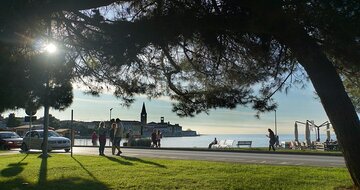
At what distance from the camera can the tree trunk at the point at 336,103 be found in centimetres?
902

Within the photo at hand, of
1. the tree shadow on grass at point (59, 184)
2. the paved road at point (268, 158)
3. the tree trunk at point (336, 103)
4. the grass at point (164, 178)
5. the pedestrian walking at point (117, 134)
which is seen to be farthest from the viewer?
the pedestrian walking at point (117, 134)

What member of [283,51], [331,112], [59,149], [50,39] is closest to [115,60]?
[50,39]

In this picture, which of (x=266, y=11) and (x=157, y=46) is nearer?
(x=266, y=11)

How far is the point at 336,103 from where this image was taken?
913 centimetres

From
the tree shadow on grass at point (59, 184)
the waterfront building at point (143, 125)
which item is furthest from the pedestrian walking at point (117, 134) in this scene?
the tree shadow on grass at point (59, 184)

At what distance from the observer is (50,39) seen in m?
9.57

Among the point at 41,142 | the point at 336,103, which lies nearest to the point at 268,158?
the point at 336,103

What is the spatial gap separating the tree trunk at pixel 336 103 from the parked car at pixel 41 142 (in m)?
22.3

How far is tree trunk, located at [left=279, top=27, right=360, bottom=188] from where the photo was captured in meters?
9.02

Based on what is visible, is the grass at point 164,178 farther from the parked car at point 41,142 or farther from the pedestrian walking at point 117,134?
the parked car at point 41,142

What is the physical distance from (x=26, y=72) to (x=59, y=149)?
2045cm

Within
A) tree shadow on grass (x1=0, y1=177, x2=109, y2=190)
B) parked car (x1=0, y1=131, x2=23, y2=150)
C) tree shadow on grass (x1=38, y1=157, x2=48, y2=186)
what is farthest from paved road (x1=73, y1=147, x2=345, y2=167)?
parked car (x1=0, y1=131, x2=23, y2=150)

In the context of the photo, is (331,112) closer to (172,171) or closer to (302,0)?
(302,0)

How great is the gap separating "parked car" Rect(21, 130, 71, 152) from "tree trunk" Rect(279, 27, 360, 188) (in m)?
22.3
